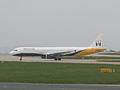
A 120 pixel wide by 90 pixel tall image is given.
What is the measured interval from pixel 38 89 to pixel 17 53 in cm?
6093

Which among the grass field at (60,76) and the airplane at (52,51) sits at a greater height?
the airplane at (52,51)

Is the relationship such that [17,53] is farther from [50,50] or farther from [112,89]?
[112,89]

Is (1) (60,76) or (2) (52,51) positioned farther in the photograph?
(2) (52,51)

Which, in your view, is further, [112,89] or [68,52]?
[68,52]

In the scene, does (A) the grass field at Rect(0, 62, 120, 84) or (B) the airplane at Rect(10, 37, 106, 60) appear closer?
(A) the grass field at Rect(0, 62, 120, 84)

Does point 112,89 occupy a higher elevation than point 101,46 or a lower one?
lower

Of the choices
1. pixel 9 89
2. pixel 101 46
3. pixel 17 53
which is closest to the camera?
pixel 9 89

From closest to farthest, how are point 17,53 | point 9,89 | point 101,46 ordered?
point 9,89
point 17,53
point 101,46

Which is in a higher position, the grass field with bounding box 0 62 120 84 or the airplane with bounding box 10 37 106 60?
the airplane with bounding box 10 37 106 60

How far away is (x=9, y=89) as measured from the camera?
2044cm

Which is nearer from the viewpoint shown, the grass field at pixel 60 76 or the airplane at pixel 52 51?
the grass field at pixel 60 76

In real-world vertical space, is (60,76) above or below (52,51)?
below

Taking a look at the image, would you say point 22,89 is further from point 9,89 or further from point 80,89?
point 80,89

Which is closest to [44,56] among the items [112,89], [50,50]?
[50,50]
